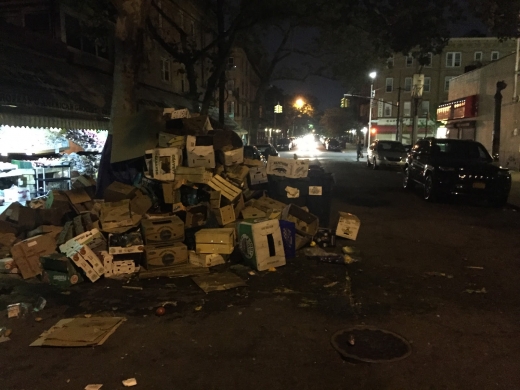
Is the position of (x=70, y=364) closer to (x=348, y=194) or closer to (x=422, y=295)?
(x=422, y=295)

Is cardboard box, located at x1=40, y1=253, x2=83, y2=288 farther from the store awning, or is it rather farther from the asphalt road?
the store awning

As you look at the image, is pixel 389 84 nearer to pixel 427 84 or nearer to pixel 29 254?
pixel 427 84

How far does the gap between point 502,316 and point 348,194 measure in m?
10.5

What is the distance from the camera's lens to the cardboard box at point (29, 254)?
21.6 ft

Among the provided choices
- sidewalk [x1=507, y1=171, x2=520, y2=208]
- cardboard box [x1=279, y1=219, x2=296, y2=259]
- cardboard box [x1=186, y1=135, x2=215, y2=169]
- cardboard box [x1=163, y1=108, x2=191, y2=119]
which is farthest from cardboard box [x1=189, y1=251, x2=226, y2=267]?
sidewalk [x1=507, y1=171, x2=520, y2=208]

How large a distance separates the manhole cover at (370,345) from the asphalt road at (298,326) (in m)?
0.10

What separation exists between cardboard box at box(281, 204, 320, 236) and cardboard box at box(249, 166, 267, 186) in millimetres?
1346

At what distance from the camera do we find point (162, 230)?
688cm

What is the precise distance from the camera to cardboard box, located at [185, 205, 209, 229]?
7566 mm

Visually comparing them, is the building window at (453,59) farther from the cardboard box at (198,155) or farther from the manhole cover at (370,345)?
the manhole cover at (370,345)

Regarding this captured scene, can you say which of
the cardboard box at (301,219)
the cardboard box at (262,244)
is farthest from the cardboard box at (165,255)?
the cardboard box at (301,219)

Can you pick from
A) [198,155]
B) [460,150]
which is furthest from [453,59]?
[198,155]

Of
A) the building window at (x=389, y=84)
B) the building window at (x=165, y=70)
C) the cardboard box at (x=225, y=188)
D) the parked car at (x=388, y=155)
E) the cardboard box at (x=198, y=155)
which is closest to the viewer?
the cardboard box at (x=225, y=188)

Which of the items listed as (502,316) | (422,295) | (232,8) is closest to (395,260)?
(422,295)
